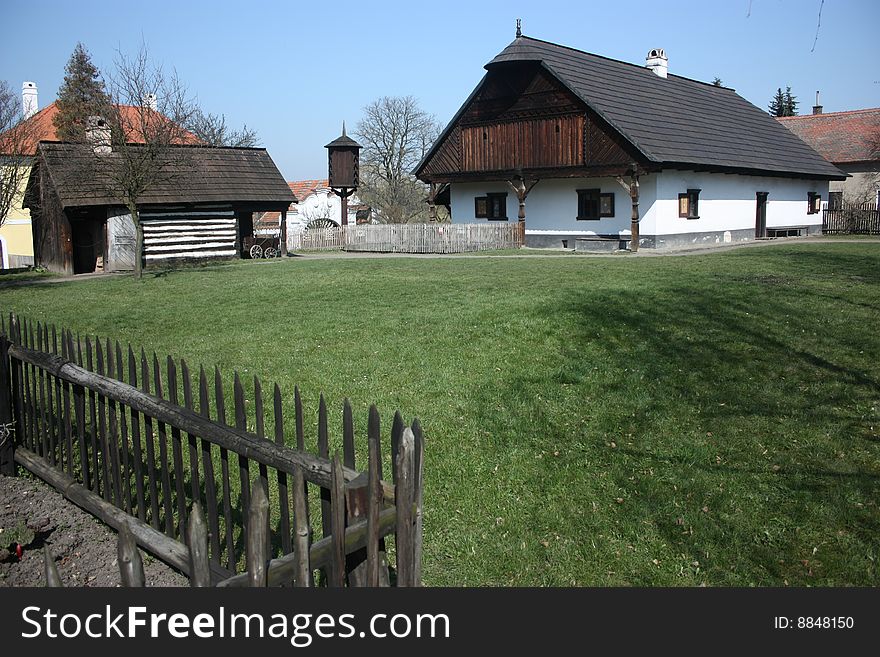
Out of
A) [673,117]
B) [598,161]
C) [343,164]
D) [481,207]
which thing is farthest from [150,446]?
[343,164]

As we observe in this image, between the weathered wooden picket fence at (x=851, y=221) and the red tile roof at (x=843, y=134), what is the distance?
7.19 meters

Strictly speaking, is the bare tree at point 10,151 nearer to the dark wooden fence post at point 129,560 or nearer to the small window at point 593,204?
the small window at point 593,204

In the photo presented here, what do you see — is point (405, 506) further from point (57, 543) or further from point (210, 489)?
point (57, 543)

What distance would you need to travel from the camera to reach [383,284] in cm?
1764

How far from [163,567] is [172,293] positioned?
45.5 ft

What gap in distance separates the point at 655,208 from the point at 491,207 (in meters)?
8.48

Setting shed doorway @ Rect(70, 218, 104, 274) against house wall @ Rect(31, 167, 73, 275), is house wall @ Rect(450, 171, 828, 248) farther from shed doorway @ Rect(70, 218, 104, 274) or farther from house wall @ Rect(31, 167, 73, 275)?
house wall @ Rect(31, 167, 73, 275)

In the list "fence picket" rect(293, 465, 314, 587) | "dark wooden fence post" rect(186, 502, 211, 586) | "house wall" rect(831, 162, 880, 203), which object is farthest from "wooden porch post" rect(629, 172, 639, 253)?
"dark wooden fence post" rect(186, 502, 211, 586)

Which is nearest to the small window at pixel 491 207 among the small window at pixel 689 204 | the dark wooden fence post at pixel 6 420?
the small window at pixel 689 204

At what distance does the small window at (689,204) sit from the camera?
31156mm

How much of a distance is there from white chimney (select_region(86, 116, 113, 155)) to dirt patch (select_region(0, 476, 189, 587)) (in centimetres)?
2164

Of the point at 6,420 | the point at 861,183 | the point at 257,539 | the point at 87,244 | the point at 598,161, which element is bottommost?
the point at 6,420

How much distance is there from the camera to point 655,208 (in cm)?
2986
